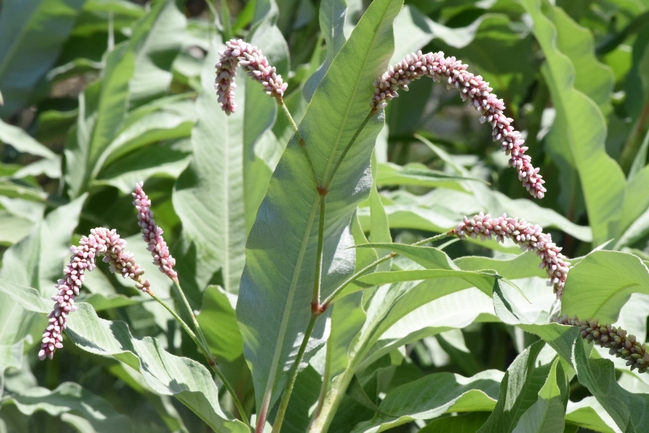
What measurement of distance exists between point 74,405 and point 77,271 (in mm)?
382

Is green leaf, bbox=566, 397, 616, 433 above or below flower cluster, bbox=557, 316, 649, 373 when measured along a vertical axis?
below

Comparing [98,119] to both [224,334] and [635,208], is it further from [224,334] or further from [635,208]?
[635,208]

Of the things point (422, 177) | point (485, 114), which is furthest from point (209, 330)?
point (485, 114)

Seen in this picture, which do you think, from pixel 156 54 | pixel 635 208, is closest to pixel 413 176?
pixel 635 208

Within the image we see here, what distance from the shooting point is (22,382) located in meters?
0.97

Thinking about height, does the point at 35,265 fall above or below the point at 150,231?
below

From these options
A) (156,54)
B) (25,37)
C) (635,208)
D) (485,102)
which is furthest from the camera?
(25,37)

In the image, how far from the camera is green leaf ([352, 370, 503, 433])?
636mm

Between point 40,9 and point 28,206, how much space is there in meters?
0.46

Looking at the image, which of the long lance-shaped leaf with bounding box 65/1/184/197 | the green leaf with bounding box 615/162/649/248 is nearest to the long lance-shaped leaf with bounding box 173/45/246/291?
the long lance-shaped leaf with bounding box 65/1/184/197

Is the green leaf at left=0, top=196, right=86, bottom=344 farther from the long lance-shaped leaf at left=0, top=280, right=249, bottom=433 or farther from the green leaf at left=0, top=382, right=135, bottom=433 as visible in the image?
the long lance-shaped leaf at left=0, top=280, right=249, bottom=433

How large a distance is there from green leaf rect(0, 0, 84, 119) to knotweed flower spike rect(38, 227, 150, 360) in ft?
2.97

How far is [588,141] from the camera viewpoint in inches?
38.6

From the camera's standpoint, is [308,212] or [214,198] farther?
[214,198]
